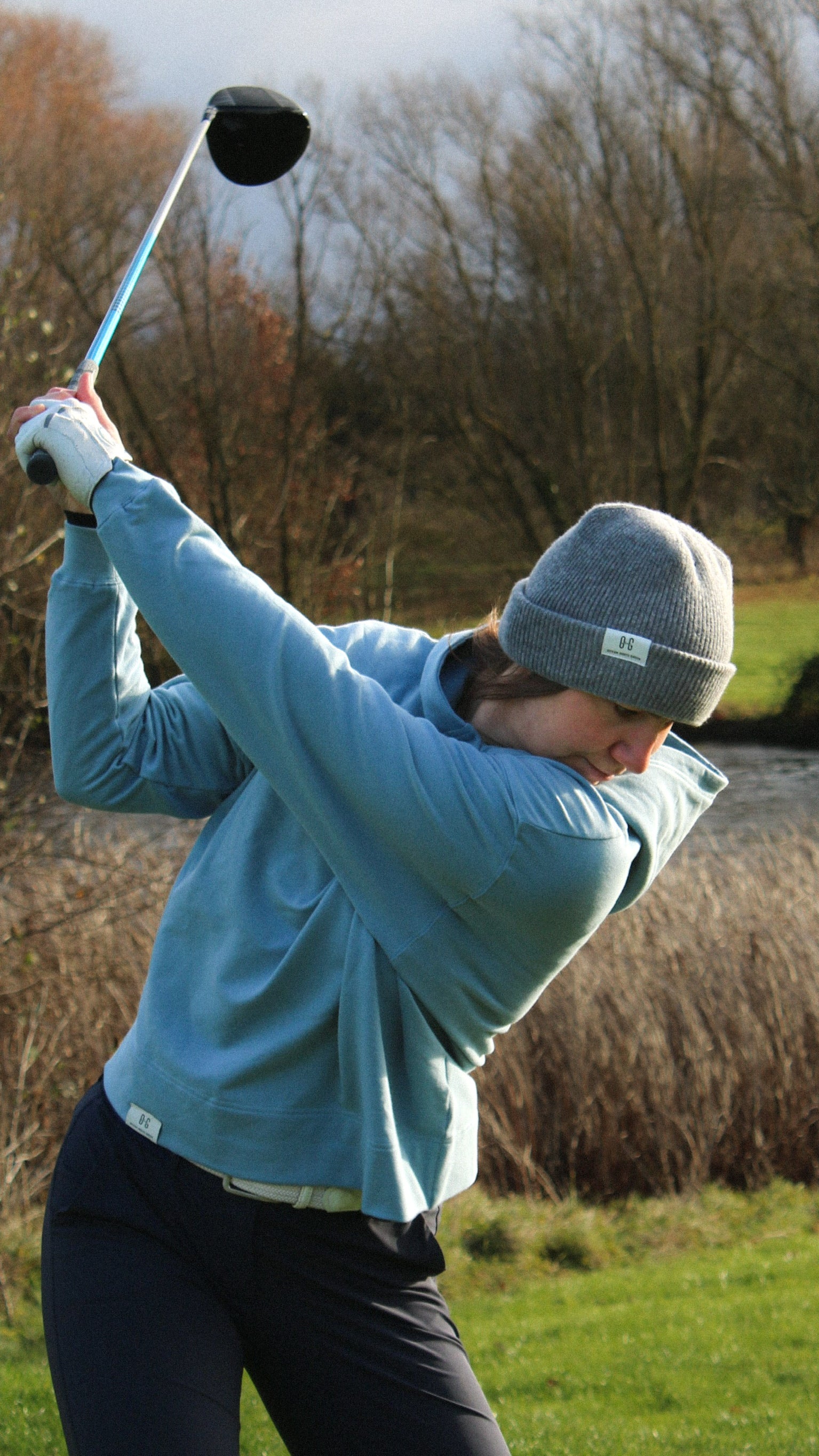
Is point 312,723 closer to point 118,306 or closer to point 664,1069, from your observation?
point 118,306

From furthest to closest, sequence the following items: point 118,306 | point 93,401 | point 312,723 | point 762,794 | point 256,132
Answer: point 762,794 → point 256,132 → point 118,306 → point 93,401 → point 312,723

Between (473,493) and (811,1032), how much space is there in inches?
644

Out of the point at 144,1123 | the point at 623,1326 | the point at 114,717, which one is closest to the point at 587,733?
the point at 114,717

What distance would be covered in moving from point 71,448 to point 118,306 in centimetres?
48

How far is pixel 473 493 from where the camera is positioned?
22.1 meters

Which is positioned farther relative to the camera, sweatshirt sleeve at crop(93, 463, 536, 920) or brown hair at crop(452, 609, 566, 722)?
brown hair at crop(452, 609, 566, 722)

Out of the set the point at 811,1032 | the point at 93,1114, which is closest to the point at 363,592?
the point at 811,1032

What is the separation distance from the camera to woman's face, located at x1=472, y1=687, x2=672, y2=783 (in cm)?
166

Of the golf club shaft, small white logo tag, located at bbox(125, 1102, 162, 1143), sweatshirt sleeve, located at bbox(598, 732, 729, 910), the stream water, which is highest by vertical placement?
the golf club shaft

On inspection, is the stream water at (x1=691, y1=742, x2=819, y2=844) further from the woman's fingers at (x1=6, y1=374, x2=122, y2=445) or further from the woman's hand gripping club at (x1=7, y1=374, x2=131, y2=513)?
the woman's hand gripping club at (x1=7, y1=374, x2=131, y2=513)

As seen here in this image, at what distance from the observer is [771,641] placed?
65.4ft

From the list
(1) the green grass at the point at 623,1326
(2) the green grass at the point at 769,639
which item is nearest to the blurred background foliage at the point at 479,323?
(2) the green grass at the point at 769,639

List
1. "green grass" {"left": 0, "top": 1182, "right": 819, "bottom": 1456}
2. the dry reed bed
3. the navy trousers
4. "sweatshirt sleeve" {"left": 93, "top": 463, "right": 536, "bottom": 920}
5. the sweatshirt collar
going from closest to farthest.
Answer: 1. "sweatshirt sleeve" {"left": 93, "top": 463, "right": 536, "bottom": 920}
2. the navy trousers
3. the sweatshirt collar
4. "green grass" {"left": 0, "top": 1182, "right": 819, "bottom": 1456}
5. the dry reed bed

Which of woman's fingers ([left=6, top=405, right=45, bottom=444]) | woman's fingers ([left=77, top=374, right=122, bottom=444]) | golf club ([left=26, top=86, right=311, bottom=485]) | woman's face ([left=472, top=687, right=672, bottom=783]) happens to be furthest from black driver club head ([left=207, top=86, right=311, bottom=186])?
woman's face ([left=472, top=687, right=672, bottom=783])
